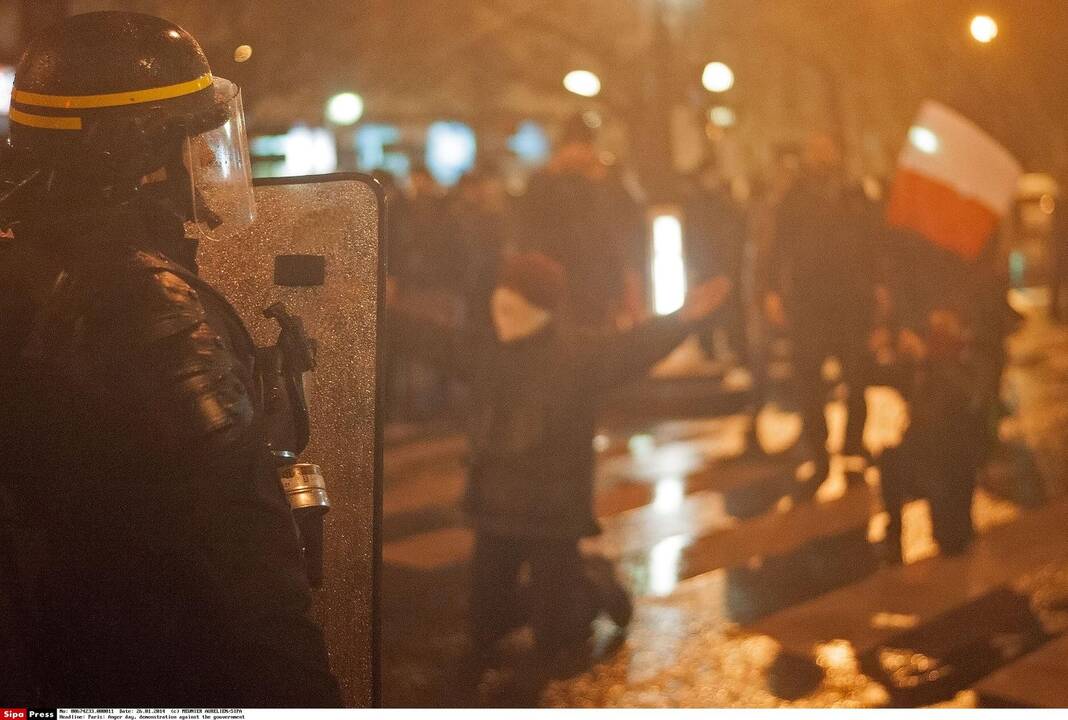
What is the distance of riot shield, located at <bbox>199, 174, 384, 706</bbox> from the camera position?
2.35 metres

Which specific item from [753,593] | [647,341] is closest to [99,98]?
[647,341]

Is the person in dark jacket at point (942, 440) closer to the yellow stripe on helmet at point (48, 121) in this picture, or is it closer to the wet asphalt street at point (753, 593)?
the wet asphalt street at point (753, 593)

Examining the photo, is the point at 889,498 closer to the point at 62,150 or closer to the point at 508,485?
the point at 508,485

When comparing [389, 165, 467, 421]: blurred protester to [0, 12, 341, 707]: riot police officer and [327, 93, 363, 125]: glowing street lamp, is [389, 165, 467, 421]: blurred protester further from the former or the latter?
[327, 93, 363, 125]: glowing street lamp

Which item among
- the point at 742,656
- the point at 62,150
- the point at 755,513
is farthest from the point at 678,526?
the point at 62,150

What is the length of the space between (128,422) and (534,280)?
2948mm

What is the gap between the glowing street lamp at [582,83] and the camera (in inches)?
696

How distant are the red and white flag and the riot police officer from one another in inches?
179

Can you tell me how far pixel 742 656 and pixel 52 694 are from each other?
3.03m

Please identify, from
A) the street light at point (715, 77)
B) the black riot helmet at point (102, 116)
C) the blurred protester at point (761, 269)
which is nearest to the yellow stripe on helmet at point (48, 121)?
the black riot helmet at point (102, 116)

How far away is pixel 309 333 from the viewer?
236cm

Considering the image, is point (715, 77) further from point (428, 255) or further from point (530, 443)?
point (530, 443)

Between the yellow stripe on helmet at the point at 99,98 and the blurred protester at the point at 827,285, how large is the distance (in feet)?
19.8

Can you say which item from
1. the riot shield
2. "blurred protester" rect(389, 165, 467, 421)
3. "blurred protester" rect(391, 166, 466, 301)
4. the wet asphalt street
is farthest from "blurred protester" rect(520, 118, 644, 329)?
the riot shield
